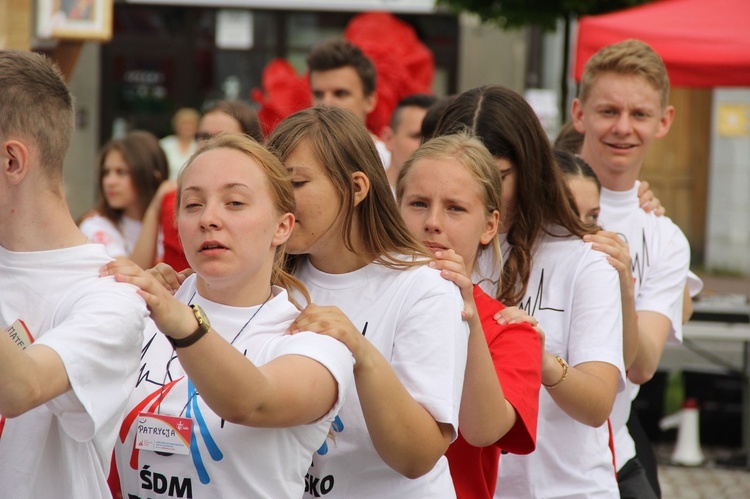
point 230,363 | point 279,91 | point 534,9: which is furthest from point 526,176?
point 534,9

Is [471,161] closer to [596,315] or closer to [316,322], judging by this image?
[596,315]

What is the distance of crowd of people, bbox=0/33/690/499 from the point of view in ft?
6.47

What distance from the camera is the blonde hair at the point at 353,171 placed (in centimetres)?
241

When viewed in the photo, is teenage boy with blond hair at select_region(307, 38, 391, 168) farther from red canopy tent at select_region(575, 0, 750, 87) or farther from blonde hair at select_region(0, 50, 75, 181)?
blonde hair at select_region(0, 50, 75, 181)

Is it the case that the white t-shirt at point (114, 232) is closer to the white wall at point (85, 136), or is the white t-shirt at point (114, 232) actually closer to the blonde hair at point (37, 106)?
the blonde hair at point (37, 106)

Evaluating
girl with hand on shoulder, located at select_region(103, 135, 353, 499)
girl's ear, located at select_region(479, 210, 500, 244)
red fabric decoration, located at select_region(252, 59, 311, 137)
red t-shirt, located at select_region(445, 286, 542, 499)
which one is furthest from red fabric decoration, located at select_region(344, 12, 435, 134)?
girl with hand on shoulder, located at select_region(103, 135, 353, 499)

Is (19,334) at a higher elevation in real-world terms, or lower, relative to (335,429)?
higher

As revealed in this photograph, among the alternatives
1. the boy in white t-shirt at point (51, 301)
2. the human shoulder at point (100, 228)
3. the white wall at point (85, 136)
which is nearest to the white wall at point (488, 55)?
the white wall at point (85, 136)

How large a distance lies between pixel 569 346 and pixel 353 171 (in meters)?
0.86

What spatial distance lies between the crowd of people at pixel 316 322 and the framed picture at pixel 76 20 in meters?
2.65

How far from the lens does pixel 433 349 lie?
2.24 metres

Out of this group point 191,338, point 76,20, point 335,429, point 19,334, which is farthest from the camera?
point 76,20

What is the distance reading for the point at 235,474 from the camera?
2.07 meters

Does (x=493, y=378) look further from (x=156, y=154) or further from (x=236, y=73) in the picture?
(x=236, y=73)
